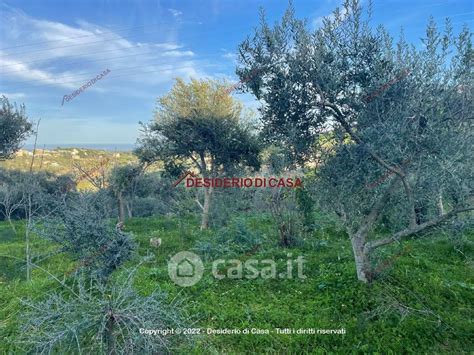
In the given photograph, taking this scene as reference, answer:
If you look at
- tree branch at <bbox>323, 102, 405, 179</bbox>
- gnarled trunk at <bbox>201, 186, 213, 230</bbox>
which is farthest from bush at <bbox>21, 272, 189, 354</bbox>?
gnarled trunk at <bbox>201, 186, 213, 230</bbox>

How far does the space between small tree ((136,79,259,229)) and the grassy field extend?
241 inches

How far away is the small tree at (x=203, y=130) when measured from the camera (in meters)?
13.8

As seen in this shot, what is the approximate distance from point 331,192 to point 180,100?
9.81 meters

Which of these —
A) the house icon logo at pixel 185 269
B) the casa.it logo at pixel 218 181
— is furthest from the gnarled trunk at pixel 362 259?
the casa.it logo at pixel 218 181

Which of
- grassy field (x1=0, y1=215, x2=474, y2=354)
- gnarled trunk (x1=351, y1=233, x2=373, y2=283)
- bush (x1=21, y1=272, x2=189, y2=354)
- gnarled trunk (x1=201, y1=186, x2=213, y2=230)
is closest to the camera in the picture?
bush (x1=21, y1=272, x2=189, y2=354)

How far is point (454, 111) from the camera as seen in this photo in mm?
5129

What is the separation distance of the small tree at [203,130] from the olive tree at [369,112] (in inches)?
305

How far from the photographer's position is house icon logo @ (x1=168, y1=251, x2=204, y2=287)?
23.5ft

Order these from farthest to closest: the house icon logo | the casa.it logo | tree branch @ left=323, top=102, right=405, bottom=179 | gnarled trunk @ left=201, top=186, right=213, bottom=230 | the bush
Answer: the casa.it logo → gnarled trunk @ left=201, top=186, right=213, bottom=230 → the house icon logo → tree branch @ left=323, top=102, right=405, bottom=179 → the bush

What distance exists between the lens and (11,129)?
1733cm

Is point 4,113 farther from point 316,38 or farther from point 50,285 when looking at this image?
point 316,38

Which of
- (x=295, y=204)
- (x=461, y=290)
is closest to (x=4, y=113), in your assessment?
(x=295, y=204)

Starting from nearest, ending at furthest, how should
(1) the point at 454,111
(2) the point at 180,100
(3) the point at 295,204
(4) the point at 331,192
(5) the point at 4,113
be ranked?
(1) the point at 454,111 → (4) the point at 331,192 → (3) the point at 295,204 → (2) the point at 180,100 → (5) the point at 4,113

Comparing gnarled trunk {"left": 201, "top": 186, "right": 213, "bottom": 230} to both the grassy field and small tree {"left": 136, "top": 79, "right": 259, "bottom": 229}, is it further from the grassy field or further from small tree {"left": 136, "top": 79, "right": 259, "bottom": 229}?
the grassy field
